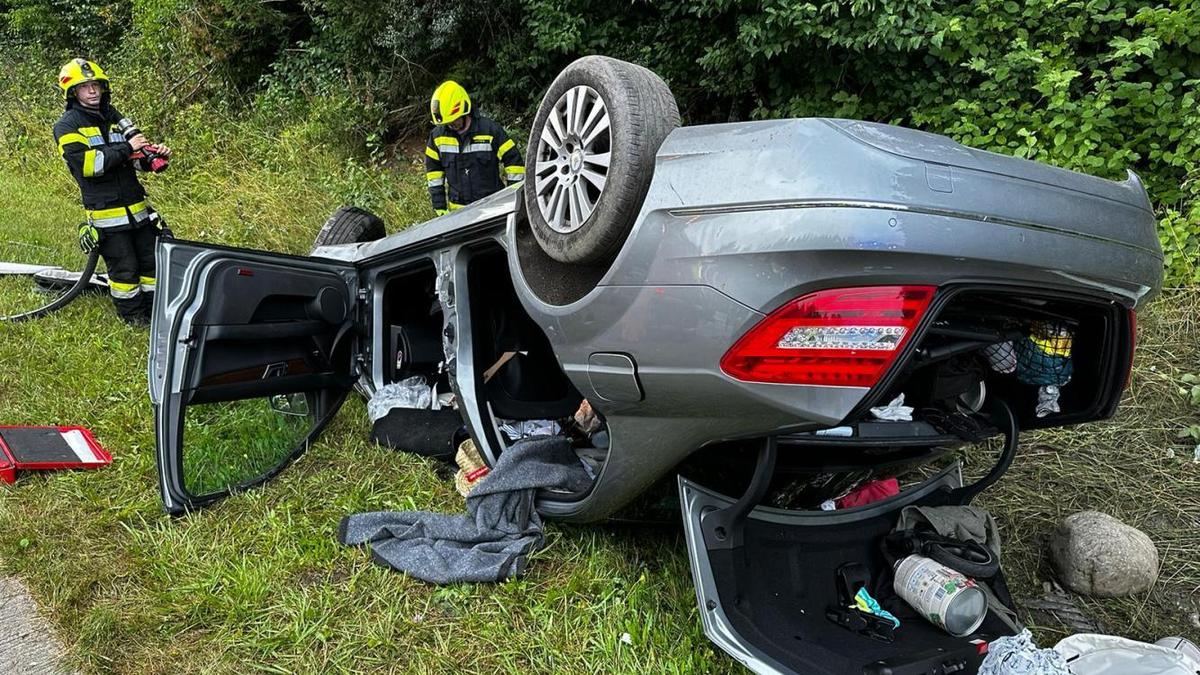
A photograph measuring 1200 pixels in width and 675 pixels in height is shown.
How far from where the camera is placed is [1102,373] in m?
1.98

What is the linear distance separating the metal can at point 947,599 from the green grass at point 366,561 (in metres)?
0.53

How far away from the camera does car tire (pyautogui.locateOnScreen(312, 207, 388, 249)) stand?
408 centimetres

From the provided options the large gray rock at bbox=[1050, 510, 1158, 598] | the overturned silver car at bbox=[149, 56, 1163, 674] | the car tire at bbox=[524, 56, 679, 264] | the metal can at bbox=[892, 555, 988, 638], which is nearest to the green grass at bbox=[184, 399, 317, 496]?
the overturned silver car at bbox=[149, 56, 1163, 674]

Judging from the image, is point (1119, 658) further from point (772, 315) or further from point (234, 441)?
point (234, 441)

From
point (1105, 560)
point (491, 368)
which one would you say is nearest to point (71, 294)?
point (491, 368)

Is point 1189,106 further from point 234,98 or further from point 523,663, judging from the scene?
point 234,98

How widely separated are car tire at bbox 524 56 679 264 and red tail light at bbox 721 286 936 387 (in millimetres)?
437

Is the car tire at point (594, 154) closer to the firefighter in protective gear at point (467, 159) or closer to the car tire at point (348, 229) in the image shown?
the car tire at point (348, 229)

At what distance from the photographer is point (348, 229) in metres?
4.15

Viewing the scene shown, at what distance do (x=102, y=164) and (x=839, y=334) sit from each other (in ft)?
16.6

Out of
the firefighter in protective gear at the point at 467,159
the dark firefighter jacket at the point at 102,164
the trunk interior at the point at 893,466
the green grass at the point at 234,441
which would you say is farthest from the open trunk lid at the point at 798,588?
the dark firefighter jacket at the point at 102,164

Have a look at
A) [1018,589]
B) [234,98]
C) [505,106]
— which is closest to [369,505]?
[1018,589]

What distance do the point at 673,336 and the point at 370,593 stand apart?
132 centimetres

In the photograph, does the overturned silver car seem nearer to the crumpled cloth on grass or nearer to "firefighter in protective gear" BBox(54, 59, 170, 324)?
the crumpled cloth on grass
